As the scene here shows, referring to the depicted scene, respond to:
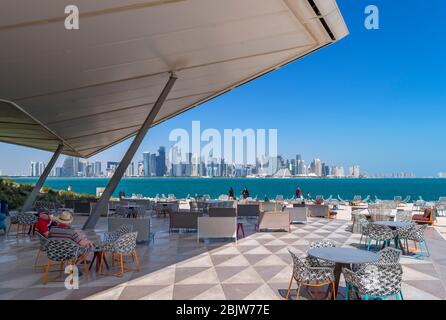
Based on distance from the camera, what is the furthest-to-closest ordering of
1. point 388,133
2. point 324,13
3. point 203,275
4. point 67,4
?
point 388,133 → point 324,13 → point 203,275 → point 67,4

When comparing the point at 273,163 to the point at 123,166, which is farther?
the point at 273,163

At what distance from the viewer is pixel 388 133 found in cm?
11506

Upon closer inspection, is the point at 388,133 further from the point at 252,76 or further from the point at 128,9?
the point at 128,9

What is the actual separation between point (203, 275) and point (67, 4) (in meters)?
4.68

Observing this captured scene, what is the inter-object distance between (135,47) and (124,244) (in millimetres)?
4116

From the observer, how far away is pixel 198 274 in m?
5.56

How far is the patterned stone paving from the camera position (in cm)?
458

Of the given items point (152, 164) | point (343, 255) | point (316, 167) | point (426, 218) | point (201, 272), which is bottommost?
point (201, 272)

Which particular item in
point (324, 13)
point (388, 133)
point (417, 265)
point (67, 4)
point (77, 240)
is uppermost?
point (388, 133)

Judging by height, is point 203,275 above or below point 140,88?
below

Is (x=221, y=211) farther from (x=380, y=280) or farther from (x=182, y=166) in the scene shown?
(x=182, y=166)

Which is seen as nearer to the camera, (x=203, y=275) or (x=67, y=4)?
(x=67, y=4)

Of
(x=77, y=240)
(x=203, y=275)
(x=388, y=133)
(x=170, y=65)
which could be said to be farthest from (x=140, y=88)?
(x=388, y=133)

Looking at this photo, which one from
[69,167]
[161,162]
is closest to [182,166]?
[161,162]
